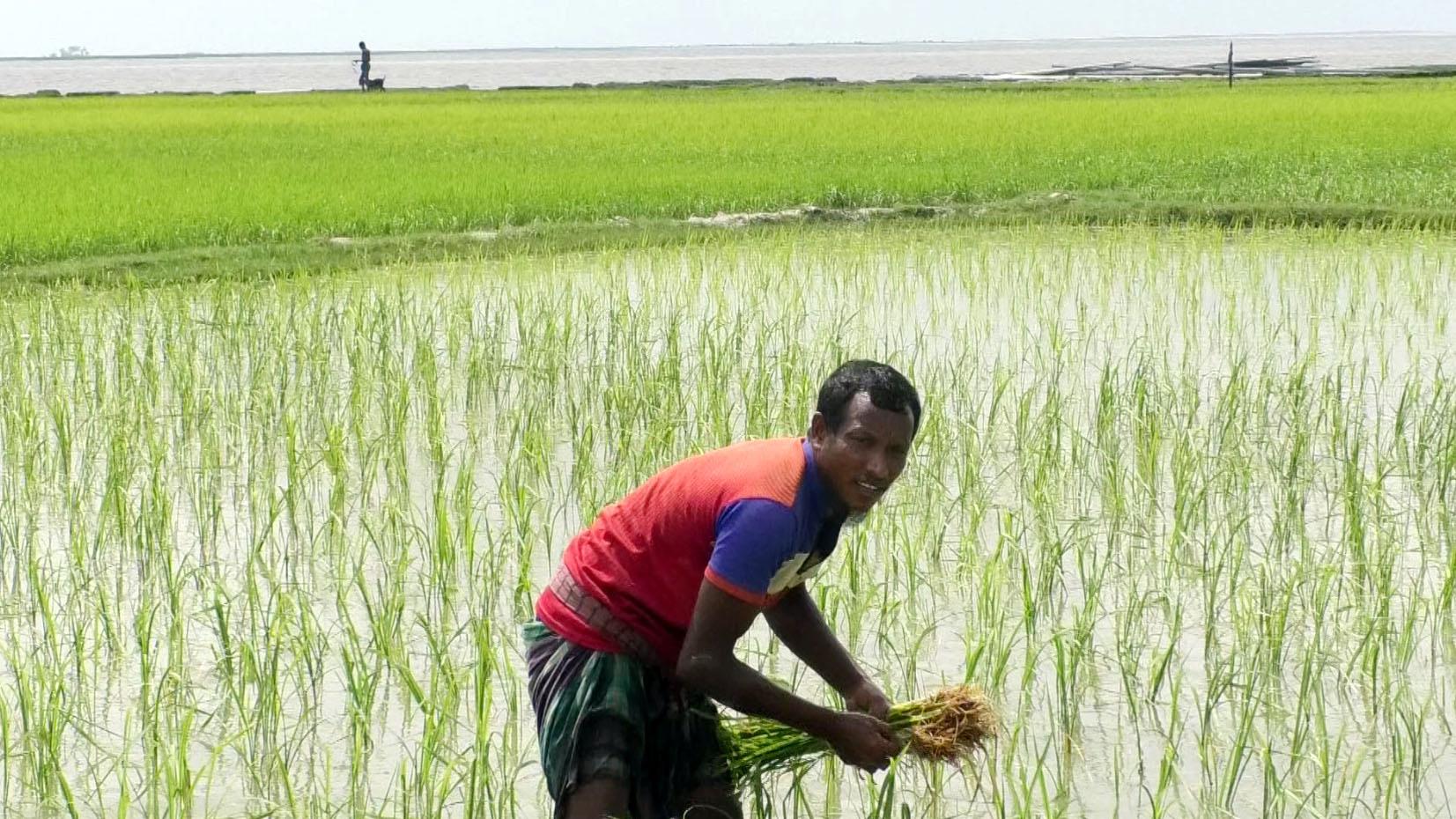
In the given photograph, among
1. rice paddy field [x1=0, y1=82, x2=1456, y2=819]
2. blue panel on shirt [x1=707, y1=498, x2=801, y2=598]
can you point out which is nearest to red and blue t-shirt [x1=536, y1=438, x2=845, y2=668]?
blue panel on shirt [x1=707, y1=498, x2=801, y2=598]

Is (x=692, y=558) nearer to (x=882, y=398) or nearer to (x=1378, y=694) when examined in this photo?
(x=882, y=398)

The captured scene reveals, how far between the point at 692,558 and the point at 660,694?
222mm

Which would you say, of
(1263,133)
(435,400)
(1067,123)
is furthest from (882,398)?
(1067,123)

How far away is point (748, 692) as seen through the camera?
6.96ft

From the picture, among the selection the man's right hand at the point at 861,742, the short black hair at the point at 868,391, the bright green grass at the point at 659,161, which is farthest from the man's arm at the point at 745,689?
the bright green grass at the point at 659,161

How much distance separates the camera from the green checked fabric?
2.20 meters

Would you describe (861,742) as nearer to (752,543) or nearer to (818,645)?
(818,645)

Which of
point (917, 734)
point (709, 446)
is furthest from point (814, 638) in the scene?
point (709, 446)

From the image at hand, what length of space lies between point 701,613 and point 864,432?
29cm

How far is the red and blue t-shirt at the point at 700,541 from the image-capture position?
2045 mm

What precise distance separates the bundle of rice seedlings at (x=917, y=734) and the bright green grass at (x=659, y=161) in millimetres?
7162

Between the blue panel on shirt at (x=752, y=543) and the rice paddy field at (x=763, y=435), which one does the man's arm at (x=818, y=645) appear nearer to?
the rice paddy field at (x=763, y=435)

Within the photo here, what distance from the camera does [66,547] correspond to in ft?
13.3

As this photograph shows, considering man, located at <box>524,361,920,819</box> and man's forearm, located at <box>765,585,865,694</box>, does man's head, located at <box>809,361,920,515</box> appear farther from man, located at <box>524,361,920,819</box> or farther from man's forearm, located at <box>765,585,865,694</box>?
man's forearm, located at <box>765,585,865,694</box>
